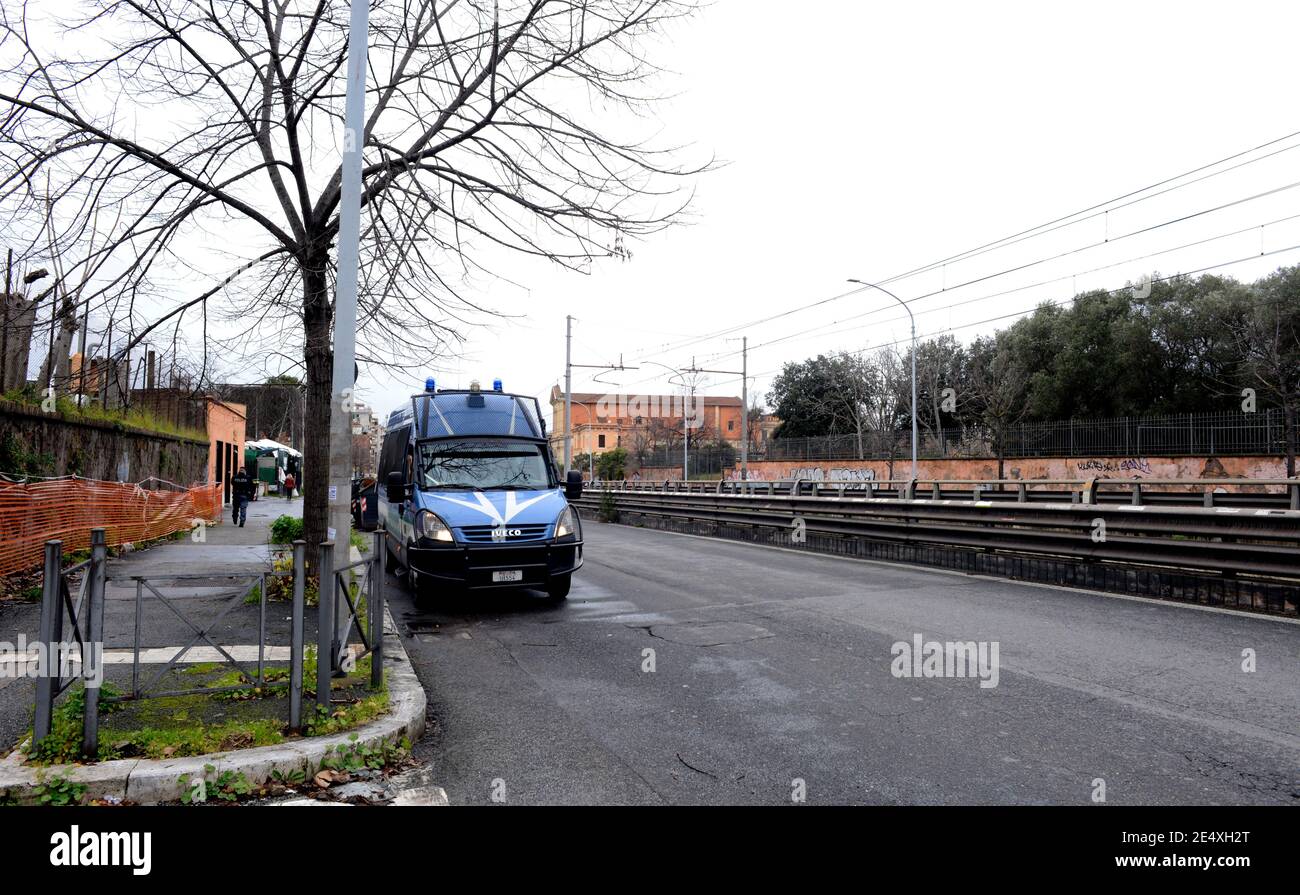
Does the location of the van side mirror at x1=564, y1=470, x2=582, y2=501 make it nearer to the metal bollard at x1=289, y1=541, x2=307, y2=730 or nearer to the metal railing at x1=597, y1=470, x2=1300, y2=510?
the metal bollard at x1=289, y1=541, x2=307, y2=730

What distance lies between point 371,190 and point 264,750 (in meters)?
5.46

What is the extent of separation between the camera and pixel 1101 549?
33.3 ft

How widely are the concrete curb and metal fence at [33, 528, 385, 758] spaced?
0.77 ft

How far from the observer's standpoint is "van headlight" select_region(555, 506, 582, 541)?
9.61m

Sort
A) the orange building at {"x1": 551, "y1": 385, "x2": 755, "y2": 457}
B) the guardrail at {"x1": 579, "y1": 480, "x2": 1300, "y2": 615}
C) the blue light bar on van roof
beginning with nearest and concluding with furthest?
the guardrail at {"x1": 579, "y1": 480, "x2": 1300, "y2": 615} < the blue light bar on van roof < the orange building at {"x1": 551, "y1": 385, "x2": 755, "y2": 457}

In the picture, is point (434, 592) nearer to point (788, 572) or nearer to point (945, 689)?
point (788, 572)

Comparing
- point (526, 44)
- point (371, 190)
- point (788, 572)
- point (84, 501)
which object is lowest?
point (788, 572)

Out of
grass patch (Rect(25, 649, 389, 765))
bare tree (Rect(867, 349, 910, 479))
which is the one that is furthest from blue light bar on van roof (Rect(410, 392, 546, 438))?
bare tree (Rect(867, 349, 910, 479))

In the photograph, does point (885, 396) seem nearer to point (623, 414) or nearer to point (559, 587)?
point (559, 587)

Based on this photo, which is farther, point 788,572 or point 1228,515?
point 788,572

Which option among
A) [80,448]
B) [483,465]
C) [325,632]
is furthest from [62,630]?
[80,448]

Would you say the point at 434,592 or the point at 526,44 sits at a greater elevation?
the point at 526,44
